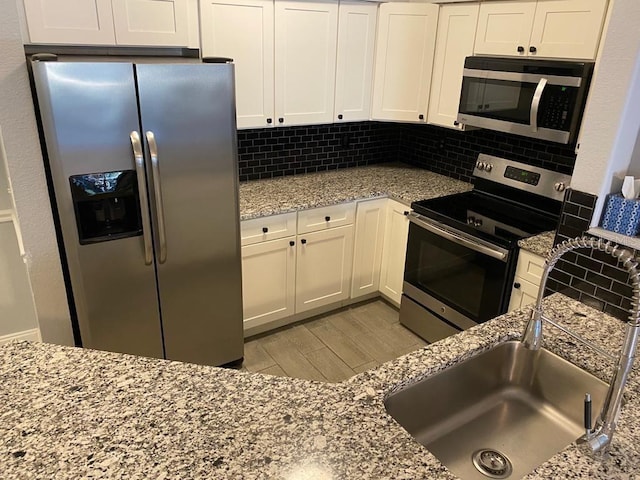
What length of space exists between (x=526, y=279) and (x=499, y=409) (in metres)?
1.09

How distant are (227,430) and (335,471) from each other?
0.87 feet

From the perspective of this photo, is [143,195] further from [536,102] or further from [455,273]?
[536,102]

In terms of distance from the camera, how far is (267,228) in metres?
2.88

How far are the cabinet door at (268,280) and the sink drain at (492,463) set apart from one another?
1.82 meters

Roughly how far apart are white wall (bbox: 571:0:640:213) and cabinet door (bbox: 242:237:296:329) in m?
1.71

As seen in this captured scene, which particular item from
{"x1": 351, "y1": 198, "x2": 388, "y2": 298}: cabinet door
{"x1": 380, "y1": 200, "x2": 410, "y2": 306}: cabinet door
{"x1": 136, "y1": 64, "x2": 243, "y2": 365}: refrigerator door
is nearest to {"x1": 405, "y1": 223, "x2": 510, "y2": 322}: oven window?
{"x1": 380, "y1": 200, "x2": 410, "y2": 306}: cabinet door

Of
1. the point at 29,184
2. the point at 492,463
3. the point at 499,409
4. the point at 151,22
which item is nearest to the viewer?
the point at 492,463

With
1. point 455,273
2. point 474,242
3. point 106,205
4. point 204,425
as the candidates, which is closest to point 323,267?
point 455,273

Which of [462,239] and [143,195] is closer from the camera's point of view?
[143,195]

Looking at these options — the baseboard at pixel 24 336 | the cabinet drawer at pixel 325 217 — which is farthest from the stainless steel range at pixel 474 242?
the baseboard at pixel 24 336

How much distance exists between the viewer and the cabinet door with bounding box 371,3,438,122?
10.0 feet

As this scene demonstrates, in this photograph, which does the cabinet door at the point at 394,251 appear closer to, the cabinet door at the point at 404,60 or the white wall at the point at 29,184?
the cabinet door at the point at 404,60

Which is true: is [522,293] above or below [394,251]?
above

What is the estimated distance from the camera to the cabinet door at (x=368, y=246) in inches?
128
